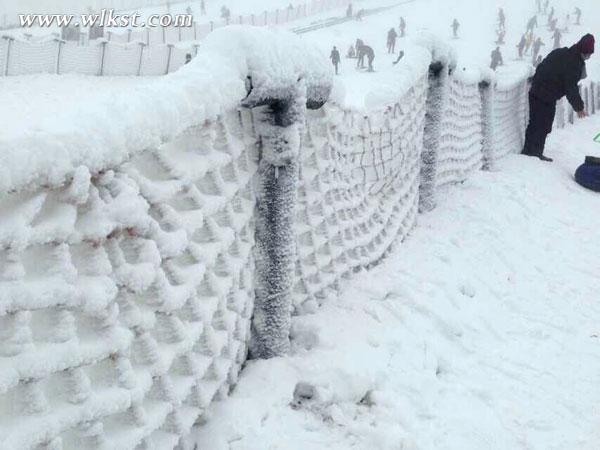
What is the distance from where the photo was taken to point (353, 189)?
3775 millimetres

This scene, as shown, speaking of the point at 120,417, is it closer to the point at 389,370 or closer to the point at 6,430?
the point at 6,430

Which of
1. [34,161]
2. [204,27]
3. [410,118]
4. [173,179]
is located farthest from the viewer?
[204,27]

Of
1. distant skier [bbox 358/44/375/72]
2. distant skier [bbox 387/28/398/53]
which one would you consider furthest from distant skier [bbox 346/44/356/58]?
distant skier [bbox 387/28/398/53]

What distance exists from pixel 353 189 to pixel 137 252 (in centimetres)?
234

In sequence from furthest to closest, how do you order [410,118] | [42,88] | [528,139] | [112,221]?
[42,88]
[528,139]
[410,118]
[112,221]

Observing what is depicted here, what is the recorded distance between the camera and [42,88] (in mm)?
16609

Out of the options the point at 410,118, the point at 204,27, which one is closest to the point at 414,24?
the point at 204,27

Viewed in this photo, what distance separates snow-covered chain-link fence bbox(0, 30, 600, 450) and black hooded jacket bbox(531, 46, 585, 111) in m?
6.13

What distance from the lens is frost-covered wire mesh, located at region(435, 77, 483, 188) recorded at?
19.2ft

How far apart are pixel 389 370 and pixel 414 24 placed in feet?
156

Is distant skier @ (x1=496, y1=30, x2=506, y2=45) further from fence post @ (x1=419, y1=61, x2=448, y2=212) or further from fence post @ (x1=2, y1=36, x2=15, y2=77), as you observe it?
fence post @ (x1=419, y1=61, x2=448, y2=212)

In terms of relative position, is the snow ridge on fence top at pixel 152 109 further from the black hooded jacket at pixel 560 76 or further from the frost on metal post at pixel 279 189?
the black hooded jacket at pixel 560 76

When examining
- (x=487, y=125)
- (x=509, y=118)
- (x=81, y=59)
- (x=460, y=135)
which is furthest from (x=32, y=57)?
(x=460, y=135)
